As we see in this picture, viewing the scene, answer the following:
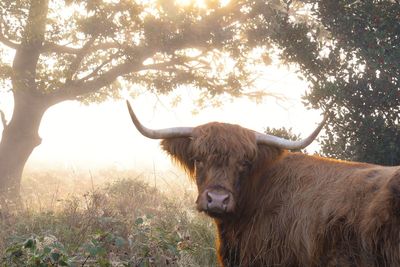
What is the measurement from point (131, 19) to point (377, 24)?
7.14 meters

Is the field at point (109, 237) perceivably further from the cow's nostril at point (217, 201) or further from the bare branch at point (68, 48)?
the bare branch at point (68, 48)

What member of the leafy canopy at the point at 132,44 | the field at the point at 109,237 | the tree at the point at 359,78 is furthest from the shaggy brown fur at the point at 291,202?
the leafy canopy at the point at 132,44

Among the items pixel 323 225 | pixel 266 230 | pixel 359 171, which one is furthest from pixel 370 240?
pixel 266 230

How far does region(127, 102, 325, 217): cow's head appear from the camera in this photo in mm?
4320

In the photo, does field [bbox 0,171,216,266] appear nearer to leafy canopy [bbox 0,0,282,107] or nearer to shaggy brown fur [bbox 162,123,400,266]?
shaggy brown fur [bbox 162,123,400,266]

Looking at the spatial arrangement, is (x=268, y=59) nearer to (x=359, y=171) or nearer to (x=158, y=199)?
(x=158, y=199)

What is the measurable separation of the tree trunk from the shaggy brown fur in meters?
10.1

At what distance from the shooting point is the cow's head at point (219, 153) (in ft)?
14.2

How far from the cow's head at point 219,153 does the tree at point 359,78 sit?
264 centimetres

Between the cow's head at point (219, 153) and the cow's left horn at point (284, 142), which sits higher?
the cow's left horn at point (284, 142)

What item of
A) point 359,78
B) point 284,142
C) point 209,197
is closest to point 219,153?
point 209,197

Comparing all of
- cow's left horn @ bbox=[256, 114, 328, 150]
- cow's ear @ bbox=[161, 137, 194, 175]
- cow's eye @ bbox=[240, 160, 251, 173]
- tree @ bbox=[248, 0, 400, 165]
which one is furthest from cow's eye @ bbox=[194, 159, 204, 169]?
tree @ bbox=[248, 0, 400, 165]

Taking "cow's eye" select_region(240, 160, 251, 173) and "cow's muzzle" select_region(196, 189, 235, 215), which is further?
"cow's eye" select_region(240, 160, 251, 173)

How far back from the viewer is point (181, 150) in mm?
5105
